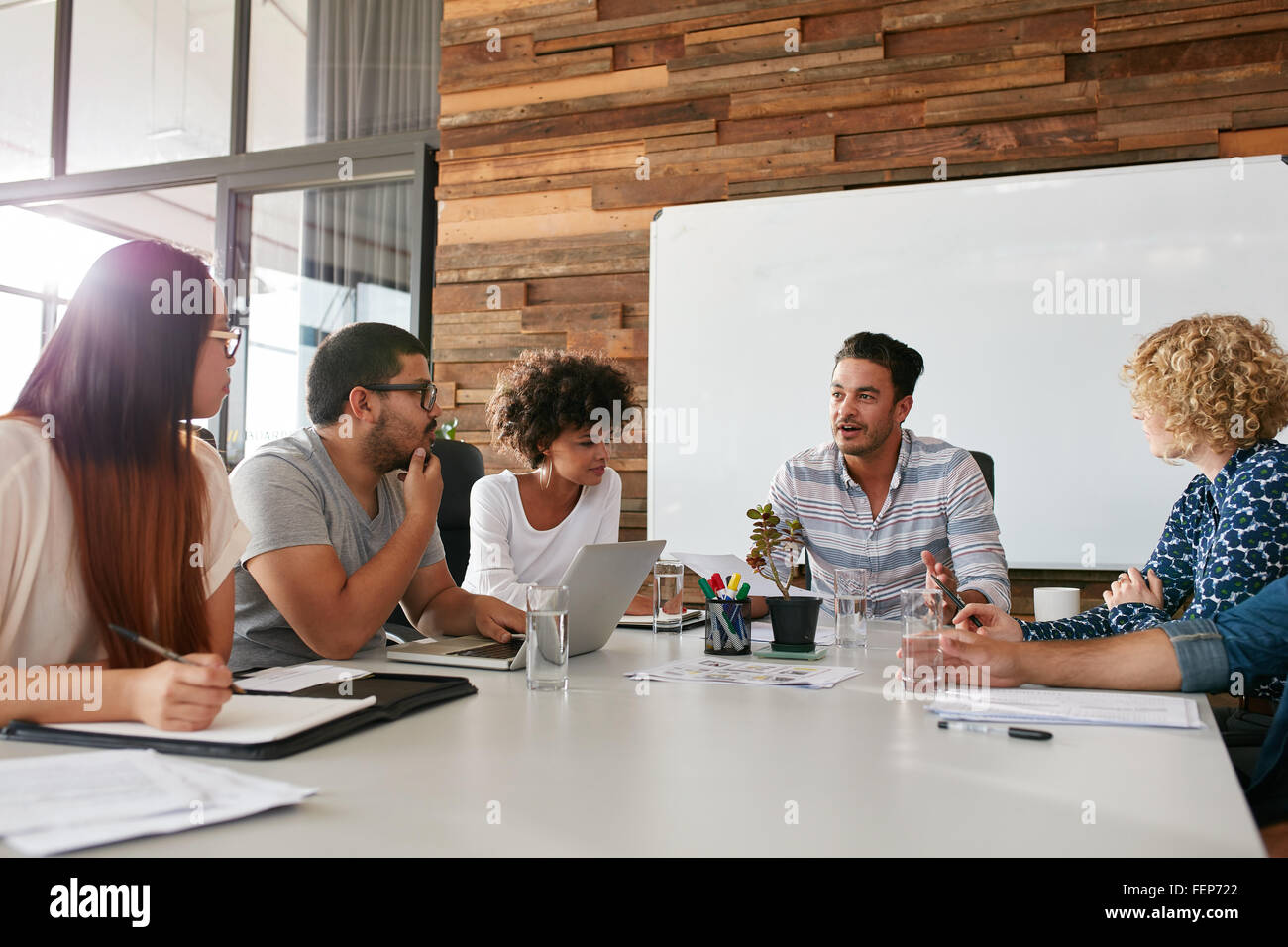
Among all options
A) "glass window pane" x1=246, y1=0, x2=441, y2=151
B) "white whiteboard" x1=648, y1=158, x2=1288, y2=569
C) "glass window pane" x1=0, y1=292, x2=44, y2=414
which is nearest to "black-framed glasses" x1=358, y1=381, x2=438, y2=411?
"white whiteboard" x1=648, y1=158, x2=1288, y2=569

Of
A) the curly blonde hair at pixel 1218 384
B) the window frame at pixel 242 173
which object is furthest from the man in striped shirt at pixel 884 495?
the window frame at pixel 242 173

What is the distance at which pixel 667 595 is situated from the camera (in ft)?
6.52

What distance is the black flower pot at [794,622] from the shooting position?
1615 millimetres

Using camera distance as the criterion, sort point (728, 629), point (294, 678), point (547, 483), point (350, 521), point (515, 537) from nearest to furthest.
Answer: point (294, 678)
point (728, 629)
point (350, 521)
point (515, 537)
point (547, 483)

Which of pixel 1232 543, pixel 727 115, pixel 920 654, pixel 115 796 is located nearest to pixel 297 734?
pixel 115 796

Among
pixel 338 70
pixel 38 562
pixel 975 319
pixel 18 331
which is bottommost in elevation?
pixel 38 562

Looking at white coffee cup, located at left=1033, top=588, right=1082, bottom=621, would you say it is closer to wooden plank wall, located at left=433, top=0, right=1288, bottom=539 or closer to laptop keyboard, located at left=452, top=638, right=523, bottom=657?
wooden plank wall, located at left=433, top=0, right=1288, bottom=539

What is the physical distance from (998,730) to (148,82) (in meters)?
5.42

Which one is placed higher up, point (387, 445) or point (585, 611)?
point (387, 445)

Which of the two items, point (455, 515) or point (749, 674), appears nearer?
point (749, 674)

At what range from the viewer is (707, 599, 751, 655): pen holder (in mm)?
1682

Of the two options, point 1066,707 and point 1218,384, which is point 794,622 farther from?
point 1218,384
